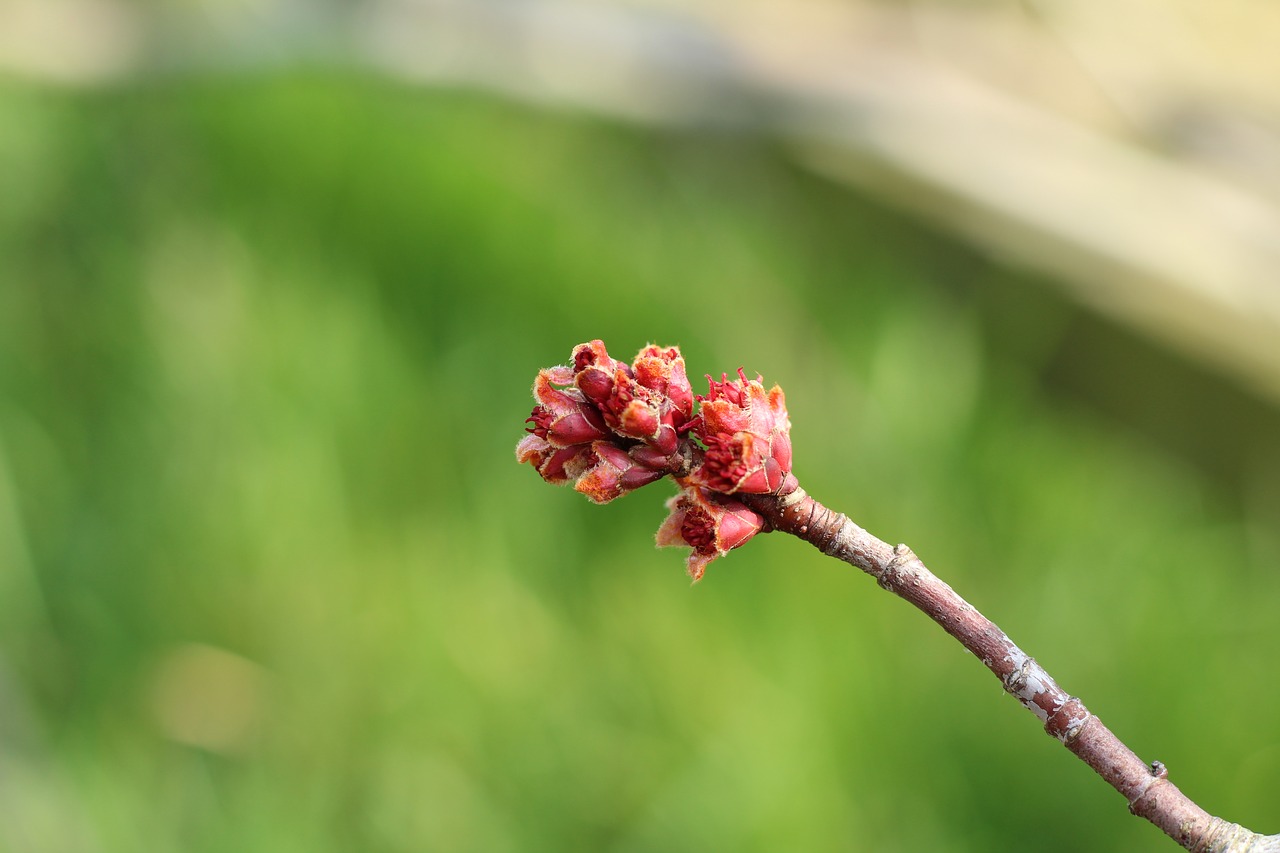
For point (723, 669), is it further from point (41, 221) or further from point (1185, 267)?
point (41, 221)

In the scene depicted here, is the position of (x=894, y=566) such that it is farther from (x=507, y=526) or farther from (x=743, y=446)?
(x=507, y=526)

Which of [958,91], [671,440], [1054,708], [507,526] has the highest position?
Answer: [958,91]

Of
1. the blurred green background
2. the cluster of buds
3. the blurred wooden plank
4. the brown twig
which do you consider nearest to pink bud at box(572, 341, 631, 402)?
the cluster of buds

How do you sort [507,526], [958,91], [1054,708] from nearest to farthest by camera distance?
1. [1054,708]
2. [507,526]
3. [958,91]

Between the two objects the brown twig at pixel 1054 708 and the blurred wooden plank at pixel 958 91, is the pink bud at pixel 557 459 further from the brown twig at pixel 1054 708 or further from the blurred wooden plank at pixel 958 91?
the blurred wooden plank at pixel 958 91

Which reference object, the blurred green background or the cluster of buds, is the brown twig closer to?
the cluster of buds

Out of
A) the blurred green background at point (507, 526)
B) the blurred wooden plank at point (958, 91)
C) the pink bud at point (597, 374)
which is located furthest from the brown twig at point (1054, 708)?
the blurred wooden plank at point (958, 91)

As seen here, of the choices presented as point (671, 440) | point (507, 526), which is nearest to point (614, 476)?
point (671, 440)

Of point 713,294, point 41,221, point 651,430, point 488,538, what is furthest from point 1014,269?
point 651,430
